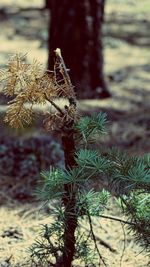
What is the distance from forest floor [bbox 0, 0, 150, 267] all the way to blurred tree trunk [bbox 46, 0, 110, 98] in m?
0.32

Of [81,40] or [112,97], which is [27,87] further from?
[112,97]

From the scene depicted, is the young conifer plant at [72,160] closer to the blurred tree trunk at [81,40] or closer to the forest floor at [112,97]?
the forest floor at [112,97]

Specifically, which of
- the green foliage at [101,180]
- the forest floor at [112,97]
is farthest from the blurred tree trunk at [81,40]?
the green foliage at [101,180]

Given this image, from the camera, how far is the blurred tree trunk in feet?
22.3

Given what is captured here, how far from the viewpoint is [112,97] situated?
286 inches

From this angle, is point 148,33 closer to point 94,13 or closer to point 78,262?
point 94,13

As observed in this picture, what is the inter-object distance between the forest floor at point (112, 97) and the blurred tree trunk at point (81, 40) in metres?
0.32

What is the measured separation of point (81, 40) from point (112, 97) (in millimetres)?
894

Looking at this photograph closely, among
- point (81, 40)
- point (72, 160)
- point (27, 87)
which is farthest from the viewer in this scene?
point (81, 40)

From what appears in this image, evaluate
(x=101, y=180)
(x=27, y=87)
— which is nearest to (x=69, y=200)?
(x=101, y=180)

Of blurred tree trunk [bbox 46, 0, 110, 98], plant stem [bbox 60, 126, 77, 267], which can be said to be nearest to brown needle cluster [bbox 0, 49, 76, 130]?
plant stem [bbox 60, 126, 77, 267]

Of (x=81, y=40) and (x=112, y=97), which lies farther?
(x=112, y=97)

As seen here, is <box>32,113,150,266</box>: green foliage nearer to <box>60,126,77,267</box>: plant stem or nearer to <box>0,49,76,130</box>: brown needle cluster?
<box>60,126,77,267</box>: plant stem

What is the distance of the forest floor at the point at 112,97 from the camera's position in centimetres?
339
